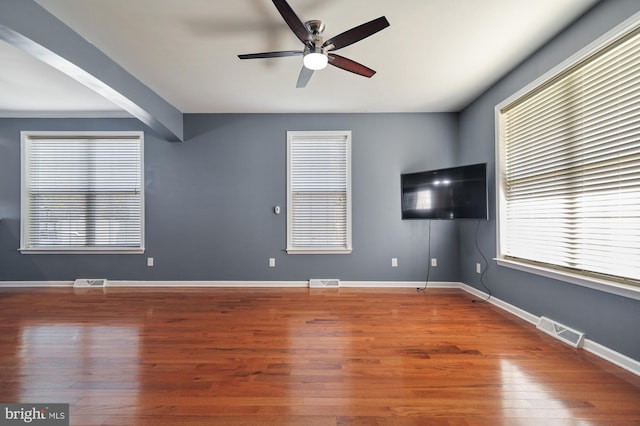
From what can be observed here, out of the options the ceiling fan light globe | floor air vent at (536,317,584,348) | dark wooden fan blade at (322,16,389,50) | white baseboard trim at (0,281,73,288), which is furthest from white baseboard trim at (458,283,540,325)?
white baseboard trim at (0,281,73,288)

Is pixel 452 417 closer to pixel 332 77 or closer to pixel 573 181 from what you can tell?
pixel 573 181

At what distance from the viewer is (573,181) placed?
221 cm

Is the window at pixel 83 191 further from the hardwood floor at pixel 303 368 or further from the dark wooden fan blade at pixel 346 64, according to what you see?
the dark wooden fan blade at pixel 346 64

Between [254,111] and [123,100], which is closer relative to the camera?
[123,100]

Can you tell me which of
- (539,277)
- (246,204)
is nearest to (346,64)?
(246,204)

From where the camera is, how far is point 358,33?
6.26 ft

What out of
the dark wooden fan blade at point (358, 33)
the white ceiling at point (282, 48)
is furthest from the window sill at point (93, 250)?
the dark wooden fan blade at point (358, 33)

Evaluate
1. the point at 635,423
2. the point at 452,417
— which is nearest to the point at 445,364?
the point at 452,417

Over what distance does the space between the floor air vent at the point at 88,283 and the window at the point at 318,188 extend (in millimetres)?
2906

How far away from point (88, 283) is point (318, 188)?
3721 mm

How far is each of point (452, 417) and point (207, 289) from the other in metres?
3.42

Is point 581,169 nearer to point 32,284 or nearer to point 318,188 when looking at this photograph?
point 318,188

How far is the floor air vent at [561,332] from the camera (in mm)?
2125

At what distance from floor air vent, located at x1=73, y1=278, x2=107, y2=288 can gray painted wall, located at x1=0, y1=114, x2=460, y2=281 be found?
3.8 inches
